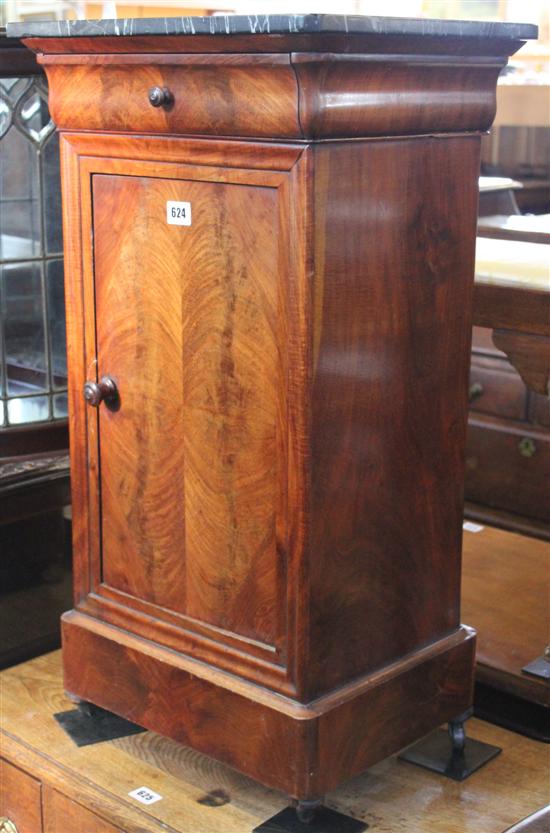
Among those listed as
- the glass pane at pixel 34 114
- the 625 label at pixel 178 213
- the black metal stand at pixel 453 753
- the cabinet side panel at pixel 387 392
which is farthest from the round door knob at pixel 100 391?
the black metal stand at pixel 453 753

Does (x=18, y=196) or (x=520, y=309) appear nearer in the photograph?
(x=520, y=309)

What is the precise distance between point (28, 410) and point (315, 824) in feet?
3.24

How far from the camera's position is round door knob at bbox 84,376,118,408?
1.81 m

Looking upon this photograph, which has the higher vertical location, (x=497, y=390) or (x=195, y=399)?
(x=195, y=399)

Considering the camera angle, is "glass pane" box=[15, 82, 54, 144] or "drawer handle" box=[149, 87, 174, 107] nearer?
"drawer handle" box=[149, 87, 174, 107]

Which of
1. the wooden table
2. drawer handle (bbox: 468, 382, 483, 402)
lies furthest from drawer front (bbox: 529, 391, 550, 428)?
the wooden table

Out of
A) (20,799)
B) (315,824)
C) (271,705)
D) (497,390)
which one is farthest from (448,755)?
(497,390)

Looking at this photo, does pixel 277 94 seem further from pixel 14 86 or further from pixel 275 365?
pixel 14 86

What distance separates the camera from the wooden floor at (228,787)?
1770 millimetres

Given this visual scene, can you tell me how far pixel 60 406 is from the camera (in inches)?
91.9

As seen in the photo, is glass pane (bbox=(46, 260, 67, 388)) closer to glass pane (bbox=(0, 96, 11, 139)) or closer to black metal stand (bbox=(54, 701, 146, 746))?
glass pane (bbox=(0, 96, 11, 139))

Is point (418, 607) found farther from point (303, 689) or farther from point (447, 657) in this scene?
point (303, 689)

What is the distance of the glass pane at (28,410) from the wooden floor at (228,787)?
1.86ft

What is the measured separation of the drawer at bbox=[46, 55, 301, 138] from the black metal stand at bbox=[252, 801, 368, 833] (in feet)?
3.12
